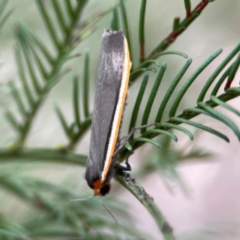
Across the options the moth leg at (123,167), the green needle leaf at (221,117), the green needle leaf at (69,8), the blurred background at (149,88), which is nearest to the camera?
the green needle leaf at (221,117)

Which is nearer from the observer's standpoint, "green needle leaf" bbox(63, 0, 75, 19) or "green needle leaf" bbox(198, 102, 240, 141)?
"green needle leaf" bbox(198, 102, 240, 141)

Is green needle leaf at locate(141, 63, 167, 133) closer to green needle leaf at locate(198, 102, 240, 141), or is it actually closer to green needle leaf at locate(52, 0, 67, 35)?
green needle leaf at locate(198, 102, 240, 141)

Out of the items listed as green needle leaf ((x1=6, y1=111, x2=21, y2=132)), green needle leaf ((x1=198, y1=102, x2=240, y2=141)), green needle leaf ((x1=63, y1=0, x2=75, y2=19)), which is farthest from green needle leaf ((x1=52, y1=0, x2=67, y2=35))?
green needle leaf ((x1=198, y1=102, x2=240, y2=141))

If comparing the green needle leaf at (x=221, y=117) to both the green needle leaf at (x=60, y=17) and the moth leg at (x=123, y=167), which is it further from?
the green needle leaf at (x=60, y=17)

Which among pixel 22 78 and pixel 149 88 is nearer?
pixel 22 78

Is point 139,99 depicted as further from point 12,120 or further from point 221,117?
point 12,120

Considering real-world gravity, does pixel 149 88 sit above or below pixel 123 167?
below

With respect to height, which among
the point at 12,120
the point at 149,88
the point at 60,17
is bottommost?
the point at 149,88

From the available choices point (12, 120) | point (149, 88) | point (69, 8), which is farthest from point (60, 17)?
point (149, 88)

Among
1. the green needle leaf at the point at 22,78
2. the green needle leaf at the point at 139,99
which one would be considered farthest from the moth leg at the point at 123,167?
the green needle leaf at the point at 22,78

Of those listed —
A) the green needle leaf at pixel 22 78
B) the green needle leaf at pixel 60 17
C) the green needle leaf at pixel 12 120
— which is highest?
the green needle leaf at pixel 60 17

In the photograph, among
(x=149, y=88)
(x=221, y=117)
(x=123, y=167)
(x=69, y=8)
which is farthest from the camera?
(x=149, y=88)

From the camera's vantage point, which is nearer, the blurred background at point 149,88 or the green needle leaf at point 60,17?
the green needle leaf at point 60,17
